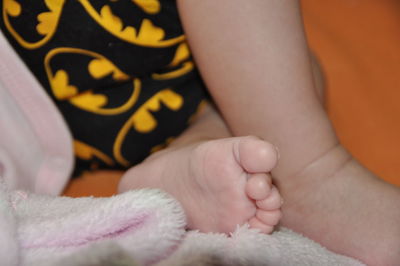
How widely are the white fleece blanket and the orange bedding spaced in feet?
A: 0.78

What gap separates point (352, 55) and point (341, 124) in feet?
0.61

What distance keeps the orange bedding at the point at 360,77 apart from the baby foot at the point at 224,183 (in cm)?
22

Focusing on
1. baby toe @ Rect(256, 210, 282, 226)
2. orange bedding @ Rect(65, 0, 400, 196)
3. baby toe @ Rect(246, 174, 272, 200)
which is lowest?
orange bedding @ Rect(65, 0, 400, 196)

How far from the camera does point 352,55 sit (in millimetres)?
1046

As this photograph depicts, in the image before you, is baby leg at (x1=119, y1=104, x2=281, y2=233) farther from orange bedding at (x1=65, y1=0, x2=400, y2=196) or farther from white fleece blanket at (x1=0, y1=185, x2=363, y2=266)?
orange bedding at (x1=65, y1=0, x2=400, y2=196)

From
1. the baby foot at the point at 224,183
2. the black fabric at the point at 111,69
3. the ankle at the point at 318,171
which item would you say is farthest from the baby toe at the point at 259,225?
the black fabric at the point at 111,69

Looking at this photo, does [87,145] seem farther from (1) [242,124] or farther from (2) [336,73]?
(2) [336,73]

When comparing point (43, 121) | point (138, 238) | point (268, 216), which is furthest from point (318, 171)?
point (43, 121)

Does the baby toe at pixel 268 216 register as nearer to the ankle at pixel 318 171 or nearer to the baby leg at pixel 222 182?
the baby leg at pixel 222 182

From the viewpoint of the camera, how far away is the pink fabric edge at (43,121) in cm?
73

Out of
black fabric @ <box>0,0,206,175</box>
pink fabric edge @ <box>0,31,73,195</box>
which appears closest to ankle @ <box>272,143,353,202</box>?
black fabric @ <box>0,0,206,175</box>

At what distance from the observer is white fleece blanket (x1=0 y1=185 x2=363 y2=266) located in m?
0.55

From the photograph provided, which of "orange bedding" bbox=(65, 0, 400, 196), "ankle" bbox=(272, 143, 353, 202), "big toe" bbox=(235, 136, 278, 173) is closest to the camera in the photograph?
"big toe" bbox=(235, 136, 278, 173)

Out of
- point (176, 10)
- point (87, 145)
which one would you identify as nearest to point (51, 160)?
point (87, 145)
